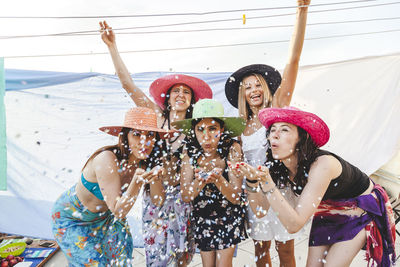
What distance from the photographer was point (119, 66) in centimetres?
247

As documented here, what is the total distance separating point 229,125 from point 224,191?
0.58 meters

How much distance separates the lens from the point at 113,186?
155 cm

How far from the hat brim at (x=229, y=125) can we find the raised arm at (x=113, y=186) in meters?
0.65

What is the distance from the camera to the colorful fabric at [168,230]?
193 cm

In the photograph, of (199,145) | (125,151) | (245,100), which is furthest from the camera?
(245,100)

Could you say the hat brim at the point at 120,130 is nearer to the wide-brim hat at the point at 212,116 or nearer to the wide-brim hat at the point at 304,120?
the wide-brim hat at the point at 212,116

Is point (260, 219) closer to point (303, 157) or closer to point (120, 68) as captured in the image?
point (303, 157)

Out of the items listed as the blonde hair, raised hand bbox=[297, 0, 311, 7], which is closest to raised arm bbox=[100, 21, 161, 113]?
the blonde hair

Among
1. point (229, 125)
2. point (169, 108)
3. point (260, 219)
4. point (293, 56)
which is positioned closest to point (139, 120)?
point (169, 108)

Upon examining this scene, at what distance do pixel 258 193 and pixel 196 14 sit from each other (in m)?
1.91

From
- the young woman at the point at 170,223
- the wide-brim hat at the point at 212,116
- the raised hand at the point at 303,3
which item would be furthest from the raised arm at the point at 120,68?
the raised hand at the point at 303,3

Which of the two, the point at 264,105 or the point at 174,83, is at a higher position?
the point at 174,83

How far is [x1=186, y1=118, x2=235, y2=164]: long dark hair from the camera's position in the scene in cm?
192

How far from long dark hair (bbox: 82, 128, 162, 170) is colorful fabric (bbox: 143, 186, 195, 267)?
278 mm
